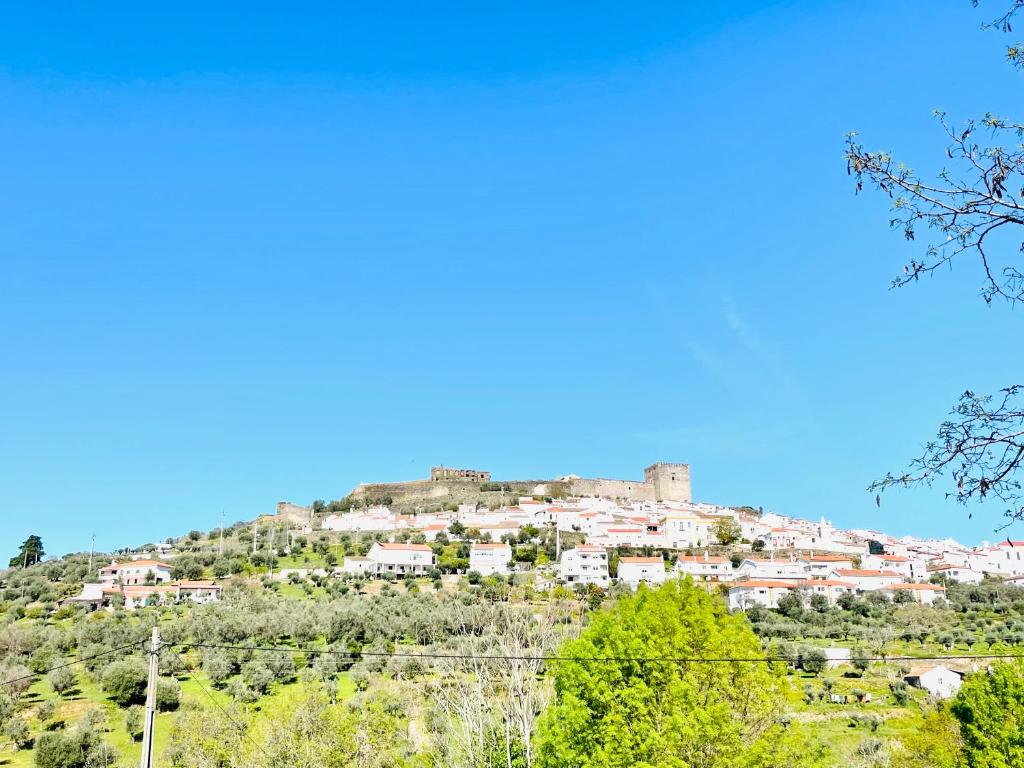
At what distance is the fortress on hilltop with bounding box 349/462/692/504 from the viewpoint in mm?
142500

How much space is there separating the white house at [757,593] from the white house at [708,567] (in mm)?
10443

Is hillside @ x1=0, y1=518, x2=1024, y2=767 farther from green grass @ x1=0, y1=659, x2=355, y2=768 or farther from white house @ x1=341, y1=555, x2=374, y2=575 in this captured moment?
white house @ x1=341, y1=555, x2=374, y2=575

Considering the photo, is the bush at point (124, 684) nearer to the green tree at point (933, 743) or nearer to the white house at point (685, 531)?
the green tree at point (933, 743)

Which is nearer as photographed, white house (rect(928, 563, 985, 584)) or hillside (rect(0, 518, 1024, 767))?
hillside (rect(0, 518, 1024, 767))

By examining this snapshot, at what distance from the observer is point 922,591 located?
8044 cm

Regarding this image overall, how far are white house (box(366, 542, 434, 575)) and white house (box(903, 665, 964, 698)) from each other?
50.4 meters

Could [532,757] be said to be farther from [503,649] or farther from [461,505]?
[461,505]

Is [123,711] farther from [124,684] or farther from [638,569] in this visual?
[638,569]

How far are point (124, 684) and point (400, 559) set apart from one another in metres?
46.9

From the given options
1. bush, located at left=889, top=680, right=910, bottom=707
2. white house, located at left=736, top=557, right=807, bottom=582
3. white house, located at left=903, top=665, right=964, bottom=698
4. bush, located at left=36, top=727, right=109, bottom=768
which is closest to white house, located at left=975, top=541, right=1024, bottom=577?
white house, located at left=736, top=557, right=807, bottom=582

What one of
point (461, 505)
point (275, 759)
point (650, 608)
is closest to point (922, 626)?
point (650, 608)

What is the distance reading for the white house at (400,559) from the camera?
287 feet

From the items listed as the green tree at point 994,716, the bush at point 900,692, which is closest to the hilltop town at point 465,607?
the bush at point 900,692

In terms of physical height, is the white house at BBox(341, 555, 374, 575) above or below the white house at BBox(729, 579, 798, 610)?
above
